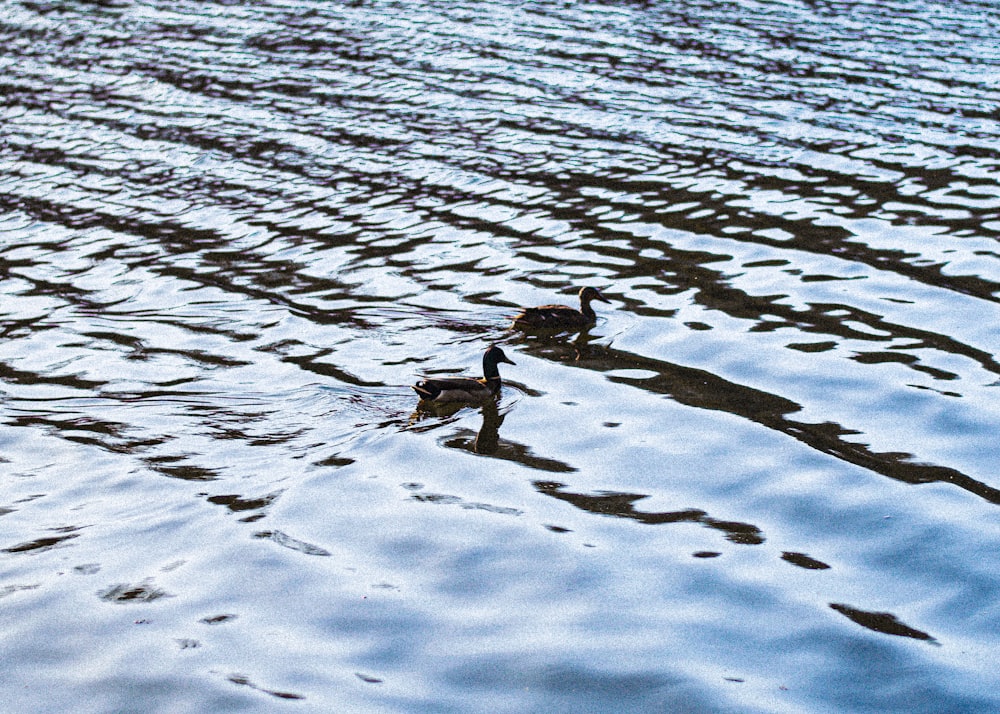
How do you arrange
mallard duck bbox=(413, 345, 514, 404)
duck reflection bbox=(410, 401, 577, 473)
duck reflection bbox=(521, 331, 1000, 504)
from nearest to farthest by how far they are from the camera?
1. duck reflection bbox=(521, 331, 1000, 504)
2. duck reflection bbox=(410, 401, 577, 473)
3. mallard duck bbox=(413, 345, 514, 404)

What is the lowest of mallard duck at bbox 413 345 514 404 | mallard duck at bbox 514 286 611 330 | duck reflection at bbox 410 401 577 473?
duck reflection at bbox 410 401 577 473

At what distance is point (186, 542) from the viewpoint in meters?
9.38

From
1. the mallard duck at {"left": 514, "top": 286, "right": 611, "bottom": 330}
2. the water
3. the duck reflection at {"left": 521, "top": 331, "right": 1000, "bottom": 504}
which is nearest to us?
the water

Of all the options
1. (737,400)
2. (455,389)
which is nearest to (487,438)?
(455,389)

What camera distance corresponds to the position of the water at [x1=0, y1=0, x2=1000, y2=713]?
8.04 meters

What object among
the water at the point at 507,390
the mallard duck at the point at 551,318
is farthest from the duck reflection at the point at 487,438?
the mallard duck at the point at 551,318

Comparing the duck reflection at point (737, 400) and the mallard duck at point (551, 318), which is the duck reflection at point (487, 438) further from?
the mallard duck at point (551, 318)

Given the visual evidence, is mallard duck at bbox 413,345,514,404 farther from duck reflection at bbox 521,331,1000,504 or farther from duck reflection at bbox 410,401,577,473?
duck reflection at bbox 521,331,1000,504

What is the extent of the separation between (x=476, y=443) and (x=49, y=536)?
3.78 meters

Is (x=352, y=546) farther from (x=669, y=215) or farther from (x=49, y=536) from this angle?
Result: (x=669, y=215)

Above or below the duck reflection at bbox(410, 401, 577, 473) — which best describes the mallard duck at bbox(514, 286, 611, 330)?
above

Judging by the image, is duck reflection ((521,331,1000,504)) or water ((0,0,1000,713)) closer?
water ((0,0,1000,713))

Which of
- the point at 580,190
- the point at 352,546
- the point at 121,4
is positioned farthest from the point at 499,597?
the point at 121,4

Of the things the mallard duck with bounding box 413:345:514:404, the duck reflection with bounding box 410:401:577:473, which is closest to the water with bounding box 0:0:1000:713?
the duck reflection with bounding box 410:401:577:473
